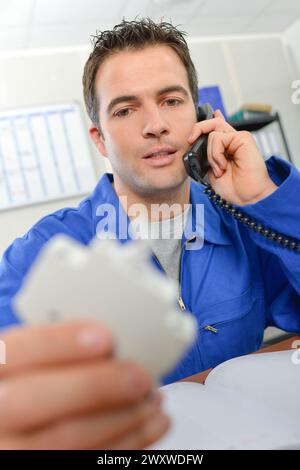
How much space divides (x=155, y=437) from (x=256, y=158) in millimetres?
694

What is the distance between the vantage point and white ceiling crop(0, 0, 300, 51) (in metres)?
2.20

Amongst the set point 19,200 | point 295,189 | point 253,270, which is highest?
point 19,200

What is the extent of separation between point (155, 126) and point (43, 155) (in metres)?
1.53

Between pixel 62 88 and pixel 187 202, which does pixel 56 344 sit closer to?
pixel 187 202

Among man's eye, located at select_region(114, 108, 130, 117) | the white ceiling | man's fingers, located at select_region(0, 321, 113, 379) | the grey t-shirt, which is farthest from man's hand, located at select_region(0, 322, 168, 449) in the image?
the white ceiling

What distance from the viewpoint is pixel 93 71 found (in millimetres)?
1160

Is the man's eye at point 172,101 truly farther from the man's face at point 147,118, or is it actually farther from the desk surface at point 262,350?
the desk surface at point 262,350

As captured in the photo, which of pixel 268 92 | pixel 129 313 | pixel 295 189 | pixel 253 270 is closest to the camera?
pixel 129 313

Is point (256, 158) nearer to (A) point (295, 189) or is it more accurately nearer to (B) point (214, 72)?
(A) point (295, 189)

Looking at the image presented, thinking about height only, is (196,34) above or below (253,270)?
above

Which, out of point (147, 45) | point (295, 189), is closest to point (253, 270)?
point (295, 189)

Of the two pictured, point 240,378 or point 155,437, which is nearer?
point 155,437

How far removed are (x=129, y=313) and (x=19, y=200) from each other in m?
2.18

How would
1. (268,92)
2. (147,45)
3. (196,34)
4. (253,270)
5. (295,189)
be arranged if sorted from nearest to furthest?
(295,189)
(253,270)
(147,45)
(196,34)
(268,92)
